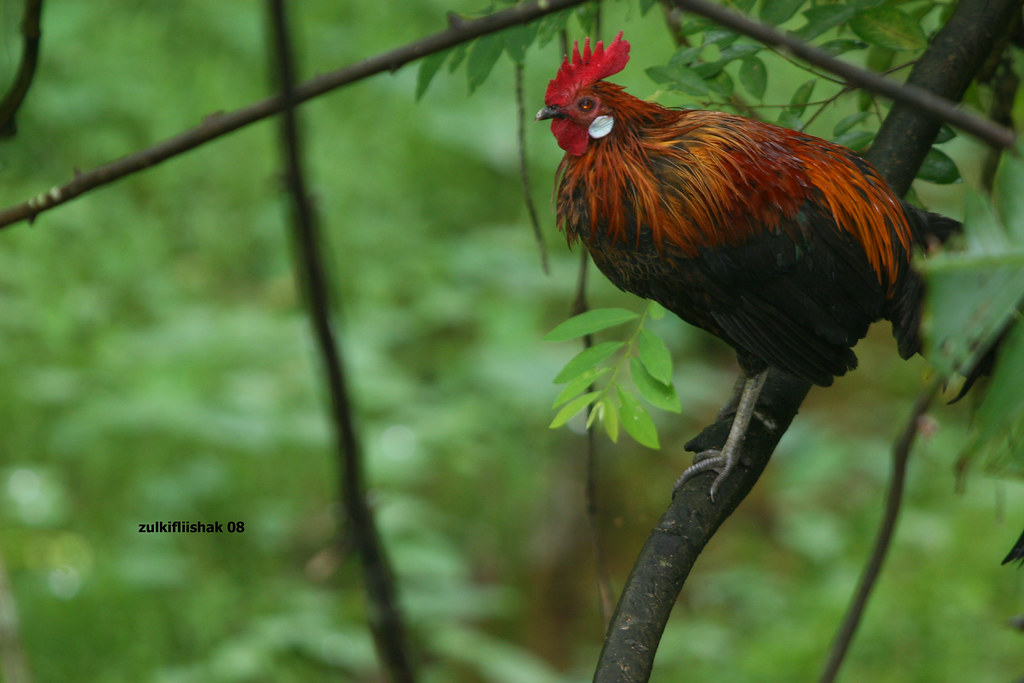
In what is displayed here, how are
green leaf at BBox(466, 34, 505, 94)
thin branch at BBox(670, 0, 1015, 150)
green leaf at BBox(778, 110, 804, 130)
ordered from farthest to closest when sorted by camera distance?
green leaf at BBox(778, 110, 804, 130), green leaf at BBox(466, 34, 505, 94), thin branch at BBox(670, 0, 1015, 150)

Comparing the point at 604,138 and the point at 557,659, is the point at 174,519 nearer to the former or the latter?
the point at 557,659

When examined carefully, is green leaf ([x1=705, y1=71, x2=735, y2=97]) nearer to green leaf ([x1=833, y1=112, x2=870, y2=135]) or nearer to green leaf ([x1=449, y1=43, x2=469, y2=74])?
green leaf ([x1=833, y1=112, x2=870, y2=135])

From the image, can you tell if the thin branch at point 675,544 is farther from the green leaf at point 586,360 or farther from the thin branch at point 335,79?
the thin branch at point 335,79

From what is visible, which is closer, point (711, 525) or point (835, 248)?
point (711, 525)

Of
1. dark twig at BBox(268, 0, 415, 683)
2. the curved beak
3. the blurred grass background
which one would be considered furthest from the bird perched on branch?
the blurred grass background

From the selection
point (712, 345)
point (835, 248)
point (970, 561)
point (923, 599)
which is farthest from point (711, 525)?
point (712, 345)

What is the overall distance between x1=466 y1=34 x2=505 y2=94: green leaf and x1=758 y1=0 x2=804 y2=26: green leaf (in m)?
0.47

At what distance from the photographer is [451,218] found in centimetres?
589

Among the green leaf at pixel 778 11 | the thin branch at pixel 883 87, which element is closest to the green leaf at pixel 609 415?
the green leaf at pixel 778 11

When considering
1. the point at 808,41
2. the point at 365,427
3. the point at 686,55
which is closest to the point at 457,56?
the point at 686,55

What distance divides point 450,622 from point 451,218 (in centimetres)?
268

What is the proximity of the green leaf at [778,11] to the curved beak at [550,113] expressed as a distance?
0.41m

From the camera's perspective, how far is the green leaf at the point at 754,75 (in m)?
1.79

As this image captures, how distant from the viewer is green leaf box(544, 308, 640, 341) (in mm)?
1648
